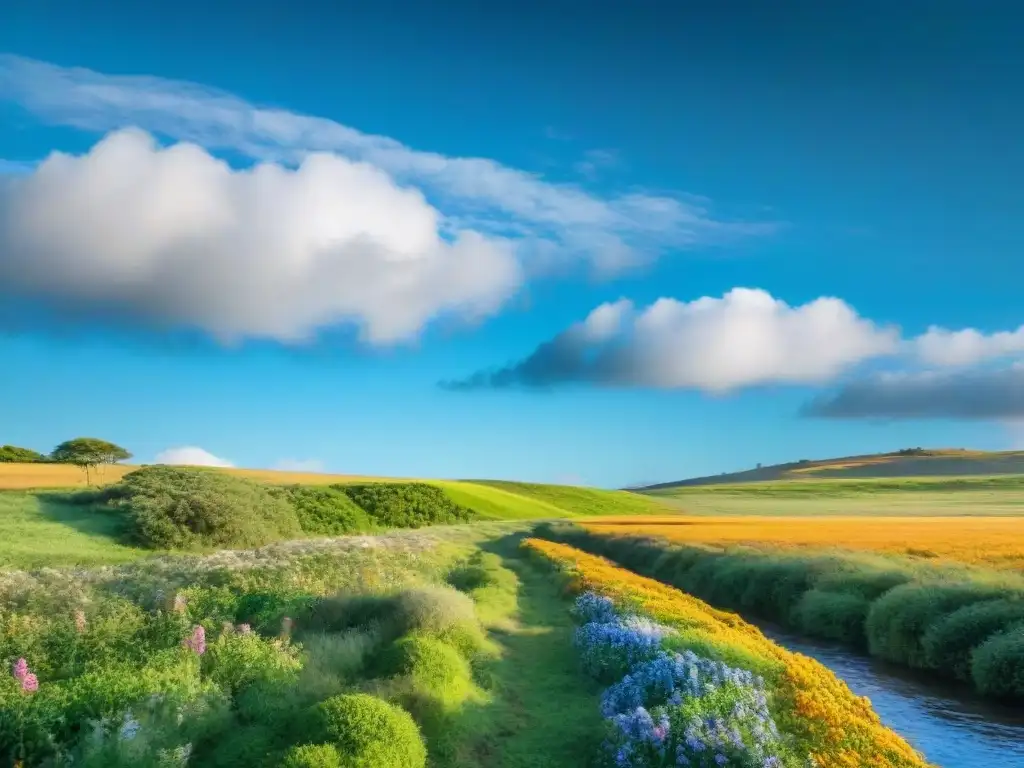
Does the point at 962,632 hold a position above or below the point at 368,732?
below

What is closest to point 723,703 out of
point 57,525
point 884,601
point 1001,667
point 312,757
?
point 312,757

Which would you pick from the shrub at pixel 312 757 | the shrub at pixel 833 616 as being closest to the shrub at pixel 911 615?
the shrub at pixel 833 616

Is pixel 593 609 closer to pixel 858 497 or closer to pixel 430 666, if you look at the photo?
pixel 430 666

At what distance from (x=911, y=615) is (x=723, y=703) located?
12.3 metres

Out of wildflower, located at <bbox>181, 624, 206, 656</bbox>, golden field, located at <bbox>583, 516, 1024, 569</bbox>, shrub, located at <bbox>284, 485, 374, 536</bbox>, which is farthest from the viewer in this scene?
shrub, located at <bbox>284, 485, 374, 536</bbox>

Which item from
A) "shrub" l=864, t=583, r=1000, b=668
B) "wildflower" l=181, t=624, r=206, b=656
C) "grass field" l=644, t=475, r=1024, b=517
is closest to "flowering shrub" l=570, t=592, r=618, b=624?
"shrub" l=864, t=583, r=1000, b=668

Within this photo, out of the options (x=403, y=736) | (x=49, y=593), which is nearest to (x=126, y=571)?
(x=49, y=593)

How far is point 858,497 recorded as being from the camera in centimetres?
13162

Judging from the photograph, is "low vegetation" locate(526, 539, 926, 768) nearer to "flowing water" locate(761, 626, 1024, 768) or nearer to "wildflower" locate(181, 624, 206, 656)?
"flowing water" locate(761, 626, 1024, 768)

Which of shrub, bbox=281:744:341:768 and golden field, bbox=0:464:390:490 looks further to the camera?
golden field, bbox=0:464:390:490

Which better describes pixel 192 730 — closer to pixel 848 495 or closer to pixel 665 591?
pixel 665 591

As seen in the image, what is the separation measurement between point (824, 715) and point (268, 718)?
8077 mm

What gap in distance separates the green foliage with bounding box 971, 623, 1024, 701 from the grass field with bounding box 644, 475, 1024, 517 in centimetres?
7256

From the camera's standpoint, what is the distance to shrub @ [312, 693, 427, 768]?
9953 millimetres
